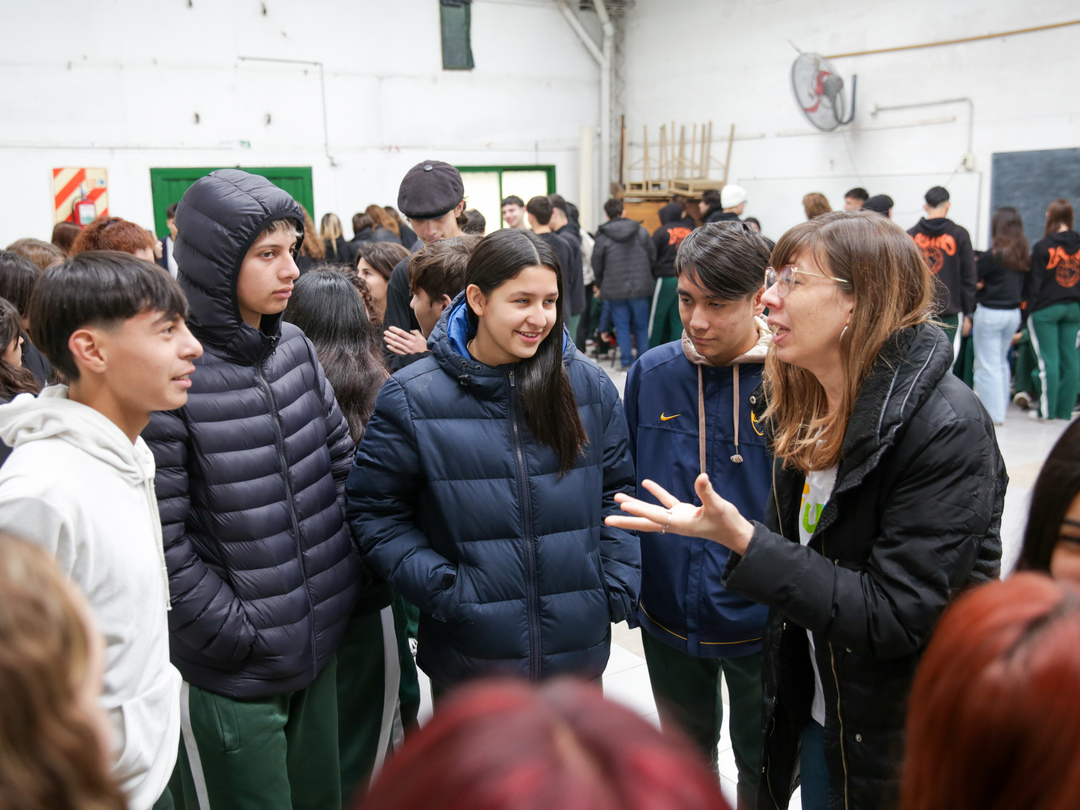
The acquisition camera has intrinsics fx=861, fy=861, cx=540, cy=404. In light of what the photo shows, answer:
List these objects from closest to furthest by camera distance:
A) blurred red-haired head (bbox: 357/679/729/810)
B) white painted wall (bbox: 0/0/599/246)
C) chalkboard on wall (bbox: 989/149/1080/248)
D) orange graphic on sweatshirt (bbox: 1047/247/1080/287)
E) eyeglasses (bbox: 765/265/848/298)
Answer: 1. blurred red-haired head (bbox: 357/679/729/810)
2. eyeglasses (bbox: 765/265/848/298)
3. orange graphic on sweatshirt (bbox: 1047/247/1080/287)
4. chalkboard on wall (bbox: 989/149/1080/248)
5. white painted wall (bbox: 0/0/599/246)

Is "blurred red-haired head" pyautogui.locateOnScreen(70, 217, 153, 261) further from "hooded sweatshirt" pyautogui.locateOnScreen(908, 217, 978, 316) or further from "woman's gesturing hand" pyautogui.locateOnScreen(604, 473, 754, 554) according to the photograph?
"hooded sweatshirt" pyautogui.locateOnScreen(908, 217, 978, 316)

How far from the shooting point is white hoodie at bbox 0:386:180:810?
4.32ft

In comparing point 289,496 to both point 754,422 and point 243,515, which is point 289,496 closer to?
point 243,515

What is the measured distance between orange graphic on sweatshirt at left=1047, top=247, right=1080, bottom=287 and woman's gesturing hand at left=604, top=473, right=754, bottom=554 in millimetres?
6458

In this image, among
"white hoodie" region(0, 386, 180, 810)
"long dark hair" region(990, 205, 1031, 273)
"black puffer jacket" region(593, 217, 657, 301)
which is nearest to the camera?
"white hoodie" region(0, 386, 180, 810)

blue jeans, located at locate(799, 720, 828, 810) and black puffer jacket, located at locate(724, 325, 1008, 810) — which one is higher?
black puffer jacket, located at locate(724, 325, 1008, 810)

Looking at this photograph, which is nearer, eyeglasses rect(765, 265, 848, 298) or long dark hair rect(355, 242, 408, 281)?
eyeglasses rect(765, 265, 848, 298)

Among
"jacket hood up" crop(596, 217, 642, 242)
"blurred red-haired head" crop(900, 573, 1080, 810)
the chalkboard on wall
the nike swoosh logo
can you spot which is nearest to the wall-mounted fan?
the chalkboard on wall

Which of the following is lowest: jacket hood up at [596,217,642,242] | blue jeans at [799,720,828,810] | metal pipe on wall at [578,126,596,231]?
blue jeans at [799,720,828,810]

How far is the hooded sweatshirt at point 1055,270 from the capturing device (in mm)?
6641

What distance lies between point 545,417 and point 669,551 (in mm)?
486

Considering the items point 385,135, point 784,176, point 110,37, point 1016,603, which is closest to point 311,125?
point 385,135

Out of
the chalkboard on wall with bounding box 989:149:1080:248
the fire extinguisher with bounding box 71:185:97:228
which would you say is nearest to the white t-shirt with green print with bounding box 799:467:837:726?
the chalkboard on wall with bounding box 989:149:1080:248

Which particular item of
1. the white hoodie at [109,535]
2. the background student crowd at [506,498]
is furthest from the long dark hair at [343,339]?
the white hoodie at [109,535]
